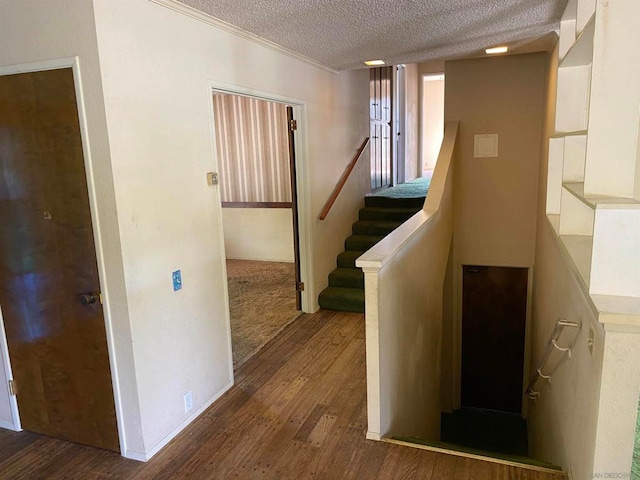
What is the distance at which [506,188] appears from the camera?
523 centimetres

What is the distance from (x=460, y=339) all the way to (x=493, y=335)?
0.40 metres

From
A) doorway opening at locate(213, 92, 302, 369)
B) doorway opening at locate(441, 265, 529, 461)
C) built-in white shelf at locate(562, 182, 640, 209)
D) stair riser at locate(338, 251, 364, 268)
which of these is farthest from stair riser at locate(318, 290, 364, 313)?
built-in white shelf at locate(562, 182, 640, 209)

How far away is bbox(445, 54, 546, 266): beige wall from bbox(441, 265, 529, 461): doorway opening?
0.99ft

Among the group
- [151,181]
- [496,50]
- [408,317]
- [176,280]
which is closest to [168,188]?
[151,181]

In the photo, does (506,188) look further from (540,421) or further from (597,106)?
(597,106)

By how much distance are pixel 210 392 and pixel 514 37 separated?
359 centimetres

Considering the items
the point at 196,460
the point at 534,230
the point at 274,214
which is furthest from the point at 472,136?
the point at 196,460

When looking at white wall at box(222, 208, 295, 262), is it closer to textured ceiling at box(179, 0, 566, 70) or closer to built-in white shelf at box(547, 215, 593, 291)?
textured ceiling at box(179, 0, 566, 70)

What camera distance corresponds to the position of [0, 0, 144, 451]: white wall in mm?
2098

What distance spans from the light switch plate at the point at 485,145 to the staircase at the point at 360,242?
2.84 ft

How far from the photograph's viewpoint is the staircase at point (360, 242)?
4.66m

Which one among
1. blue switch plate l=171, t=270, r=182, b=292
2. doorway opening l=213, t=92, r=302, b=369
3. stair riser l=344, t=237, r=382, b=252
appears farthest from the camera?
doorway opening l=213, t=92, r=302, b=369

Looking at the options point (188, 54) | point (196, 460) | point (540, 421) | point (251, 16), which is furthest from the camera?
point (540, 421)

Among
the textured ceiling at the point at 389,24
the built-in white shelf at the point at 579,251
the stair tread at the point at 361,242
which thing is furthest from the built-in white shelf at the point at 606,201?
the stair tread at the point at 361,242
